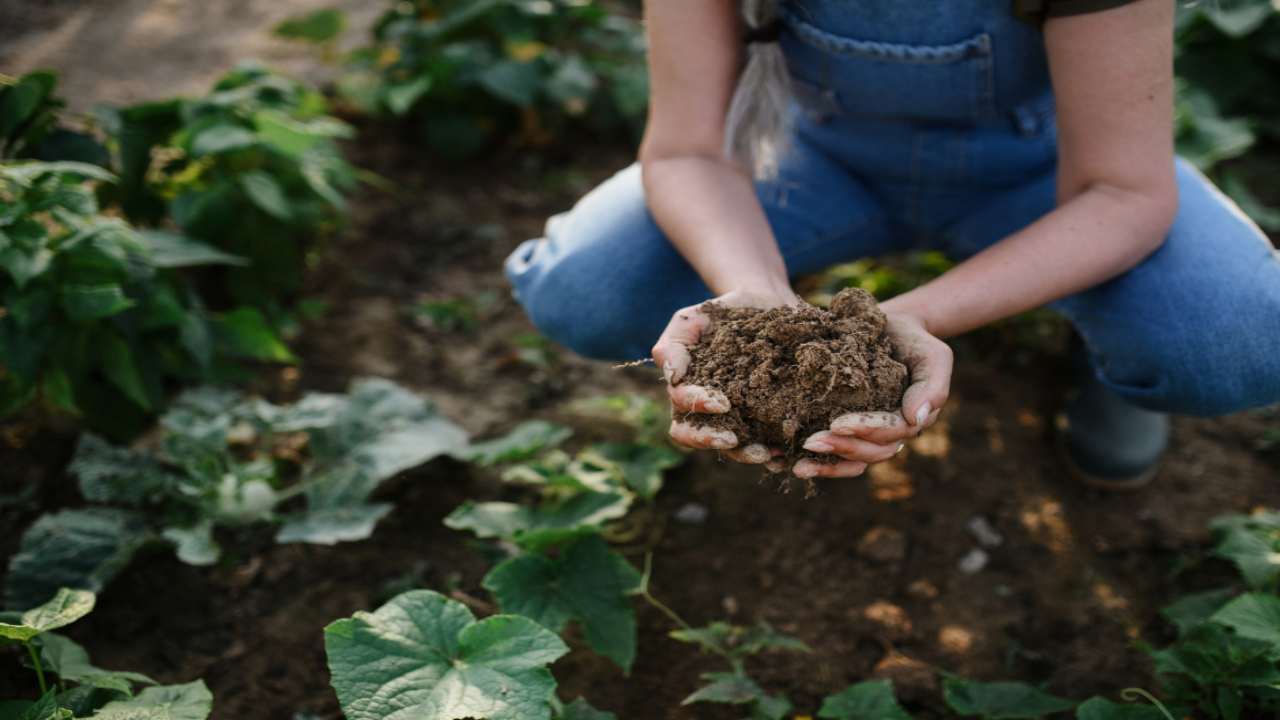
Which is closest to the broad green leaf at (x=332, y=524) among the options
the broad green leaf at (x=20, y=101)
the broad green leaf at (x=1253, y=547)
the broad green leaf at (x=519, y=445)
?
the broad green leaf at (x=519, y=445)

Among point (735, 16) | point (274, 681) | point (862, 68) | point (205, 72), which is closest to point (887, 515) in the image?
point (862, 68)

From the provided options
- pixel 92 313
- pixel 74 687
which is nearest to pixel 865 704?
pixel 74 687

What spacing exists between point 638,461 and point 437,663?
0.75 m

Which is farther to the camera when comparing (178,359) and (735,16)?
(178,359)

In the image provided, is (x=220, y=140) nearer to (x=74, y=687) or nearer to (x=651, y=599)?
(x=74, y=687)

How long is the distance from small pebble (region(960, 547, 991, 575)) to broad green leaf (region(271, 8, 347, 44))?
2986mm

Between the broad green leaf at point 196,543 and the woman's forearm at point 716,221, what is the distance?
3.47ft

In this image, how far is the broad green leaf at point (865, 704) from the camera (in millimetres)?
1650

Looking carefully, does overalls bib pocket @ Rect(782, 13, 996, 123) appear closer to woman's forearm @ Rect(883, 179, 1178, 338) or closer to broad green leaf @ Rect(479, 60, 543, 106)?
woman's forearm @ Rect(883, 179, 1178, 338)

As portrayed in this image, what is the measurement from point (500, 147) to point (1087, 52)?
2.47 meters

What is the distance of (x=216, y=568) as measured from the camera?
2059 millimetres

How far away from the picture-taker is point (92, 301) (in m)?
1.95

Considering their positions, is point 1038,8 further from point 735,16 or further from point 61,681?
point 61,681

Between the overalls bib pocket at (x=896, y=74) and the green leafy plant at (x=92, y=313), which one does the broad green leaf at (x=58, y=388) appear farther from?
the overalls bib pocket at (x=896, y=74)
